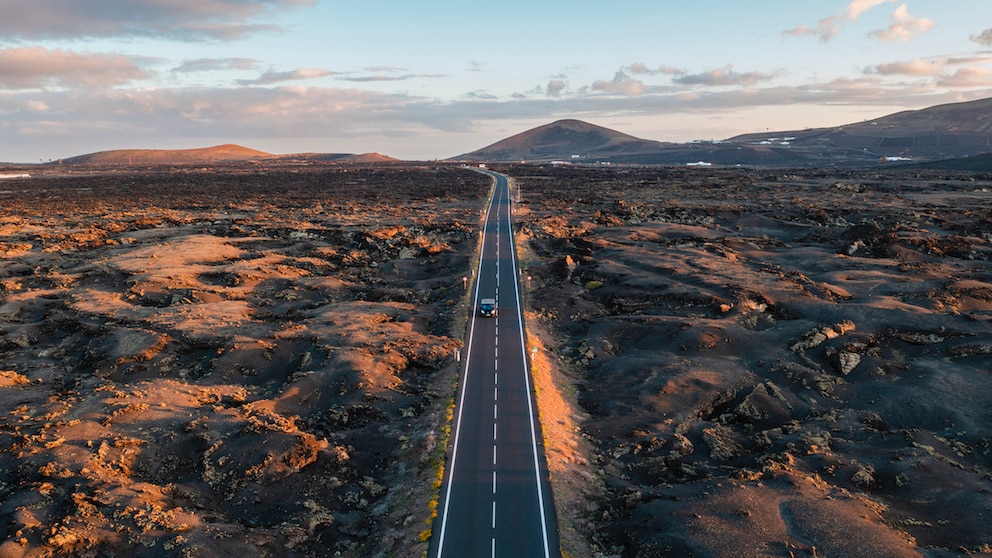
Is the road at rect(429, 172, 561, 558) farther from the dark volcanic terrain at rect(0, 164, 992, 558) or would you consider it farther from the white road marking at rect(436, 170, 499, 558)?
the dark volcanic terrain at rect(0, 164, 992, 558)

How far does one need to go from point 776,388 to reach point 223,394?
41.1m

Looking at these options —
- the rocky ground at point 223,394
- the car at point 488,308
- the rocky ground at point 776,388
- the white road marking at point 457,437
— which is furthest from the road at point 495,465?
the car at point 488,308

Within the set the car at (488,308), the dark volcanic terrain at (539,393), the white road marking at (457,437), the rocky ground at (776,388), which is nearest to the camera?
the white road marking at (457,437)

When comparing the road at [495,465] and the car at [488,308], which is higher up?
the car at [488,308]

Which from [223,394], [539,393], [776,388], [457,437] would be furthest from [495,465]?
[776,388]

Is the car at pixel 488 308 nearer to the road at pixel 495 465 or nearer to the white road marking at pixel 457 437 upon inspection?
the white road marking at pixel 457 437

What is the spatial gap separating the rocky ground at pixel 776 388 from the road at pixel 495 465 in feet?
5.85

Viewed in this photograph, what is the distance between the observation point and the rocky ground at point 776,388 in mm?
28531

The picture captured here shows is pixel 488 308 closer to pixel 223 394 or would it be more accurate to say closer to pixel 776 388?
pixel 223 394

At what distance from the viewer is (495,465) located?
107ft

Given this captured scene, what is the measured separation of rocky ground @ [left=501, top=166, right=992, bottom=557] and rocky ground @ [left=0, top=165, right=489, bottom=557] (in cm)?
1135

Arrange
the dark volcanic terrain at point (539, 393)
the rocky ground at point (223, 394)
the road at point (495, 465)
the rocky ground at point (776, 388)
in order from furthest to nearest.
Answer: the rocky ground at point (776, 388) < the dark volcanic terrain at point (539, 393) < the rocky ground at point (223, 394) < the road at point (495, 465)

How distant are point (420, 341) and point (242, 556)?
27.6 metres

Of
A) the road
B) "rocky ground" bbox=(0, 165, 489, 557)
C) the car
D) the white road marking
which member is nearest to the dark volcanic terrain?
"rocky ground" bbox=(0, 165, 489, 557)
